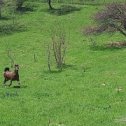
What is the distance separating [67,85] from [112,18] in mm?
25400

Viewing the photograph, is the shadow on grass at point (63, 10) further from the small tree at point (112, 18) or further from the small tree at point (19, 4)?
the small tree at point (112, 18)

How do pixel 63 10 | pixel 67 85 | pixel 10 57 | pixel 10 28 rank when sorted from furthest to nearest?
pixel 63 10
pixel 10 28
pixel 10 57
pixel 67 85

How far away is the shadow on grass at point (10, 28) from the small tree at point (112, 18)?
15.7 metres

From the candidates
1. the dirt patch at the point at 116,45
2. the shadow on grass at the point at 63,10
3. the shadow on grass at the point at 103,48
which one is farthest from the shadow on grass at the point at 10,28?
the dirt patch at the point at 116,45

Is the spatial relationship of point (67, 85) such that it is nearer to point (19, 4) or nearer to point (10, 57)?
point (10, 57)

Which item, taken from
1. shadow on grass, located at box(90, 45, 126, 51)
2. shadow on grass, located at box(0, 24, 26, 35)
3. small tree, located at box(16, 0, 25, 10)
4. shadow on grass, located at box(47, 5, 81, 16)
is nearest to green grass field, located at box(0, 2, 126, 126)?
shadow on grass, located at box(90, 45, 126, 51)

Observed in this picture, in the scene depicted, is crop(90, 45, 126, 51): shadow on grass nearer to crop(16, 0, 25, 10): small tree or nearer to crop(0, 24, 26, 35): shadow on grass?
crop(0, 24, 26, 35): shadow on grass

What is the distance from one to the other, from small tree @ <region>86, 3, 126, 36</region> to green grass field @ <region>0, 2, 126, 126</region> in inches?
98.1

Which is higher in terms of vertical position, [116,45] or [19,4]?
[116,45]

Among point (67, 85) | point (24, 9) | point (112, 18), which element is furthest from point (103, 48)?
point (24, 9)

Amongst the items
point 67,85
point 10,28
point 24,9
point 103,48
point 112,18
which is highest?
point 67,85

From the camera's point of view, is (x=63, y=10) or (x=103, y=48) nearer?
(x=103, y=48)

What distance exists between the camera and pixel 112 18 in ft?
179

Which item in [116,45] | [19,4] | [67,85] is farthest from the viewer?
[19,4]
